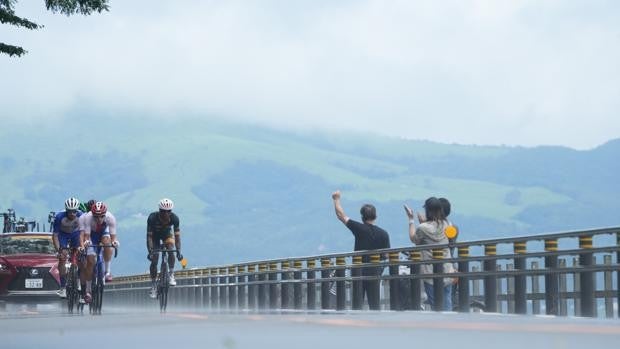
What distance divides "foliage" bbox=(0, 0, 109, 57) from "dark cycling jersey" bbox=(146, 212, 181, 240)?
1232cm

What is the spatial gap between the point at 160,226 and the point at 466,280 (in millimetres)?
6462

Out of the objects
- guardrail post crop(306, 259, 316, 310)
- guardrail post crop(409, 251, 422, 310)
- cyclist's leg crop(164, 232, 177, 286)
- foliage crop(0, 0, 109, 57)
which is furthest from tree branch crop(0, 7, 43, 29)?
guardrail post crop(409, 251, 422, 310)

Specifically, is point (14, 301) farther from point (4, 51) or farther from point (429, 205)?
point (429, 205)

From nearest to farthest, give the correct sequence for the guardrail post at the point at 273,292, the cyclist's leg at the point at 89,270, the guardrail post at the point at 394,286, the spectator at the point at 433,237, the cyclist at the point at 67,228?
1. the spectator at the point at 433,237
2. the guardrail post at the point at 394,286
3. the cyclist's leg at the point at 89,270
4. the cyclist at the point at 67,228
5. the guardrail post at the point at 273,292

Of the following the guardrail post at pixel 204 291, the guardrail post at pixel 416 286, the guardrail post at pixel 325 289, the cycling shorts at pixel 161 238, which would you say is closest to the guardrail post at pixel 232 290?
the guardrail post at pixel 204 291

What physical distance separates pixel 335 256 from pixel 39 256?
972 cm

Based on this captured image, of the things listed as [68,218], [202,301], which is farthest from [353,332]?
[202,301]

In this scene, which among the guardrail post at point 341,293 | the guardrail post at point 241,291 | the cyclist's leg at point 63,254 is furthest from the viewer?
the guardrail post at point 241,291

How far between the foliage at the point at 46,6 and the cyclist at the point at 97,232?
12.8 m

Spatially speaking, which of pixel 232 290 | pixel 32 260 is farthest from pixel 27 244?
pixel 232 290

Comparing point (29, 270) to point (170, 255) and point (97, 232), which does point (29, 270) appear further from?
point (97, 232)

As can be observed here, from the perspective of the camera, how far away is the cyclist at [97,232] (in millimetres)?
27469

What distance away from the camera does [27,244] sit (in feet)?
128

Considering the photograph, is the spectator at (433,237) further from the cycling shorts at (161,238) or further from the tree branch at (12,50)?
the tree branch at (12,50)
